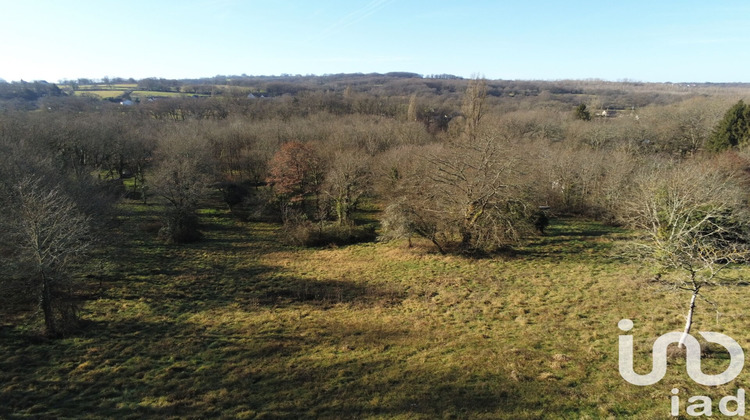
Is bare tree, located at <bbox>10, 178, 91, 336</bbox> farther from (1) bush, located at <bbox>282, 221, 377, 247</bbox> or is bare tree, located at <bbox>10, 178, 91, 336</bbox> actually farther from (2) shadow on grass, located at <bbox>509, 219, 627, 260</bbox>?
(2) shadow on grass, located at <bbox>509, 219, 627, 260</bbox>

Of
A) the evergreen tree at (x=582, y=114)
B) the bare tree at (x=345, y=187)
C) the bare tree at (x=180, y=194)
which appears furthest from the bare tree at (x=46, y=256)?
the evergreen tree at (x=582, y=114)

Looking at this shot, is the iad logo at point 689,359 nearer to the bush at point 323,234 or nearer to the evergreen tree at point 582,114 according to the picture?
the bush at point 323,234

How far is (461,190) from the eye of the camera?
78.7 feet

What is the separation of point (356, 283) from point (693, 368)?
1484 cm

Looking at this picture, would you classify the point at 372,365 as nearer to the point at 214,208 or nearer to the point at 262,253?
the point at 262,253

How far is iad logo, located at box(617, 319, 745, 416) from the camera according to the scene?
923cm

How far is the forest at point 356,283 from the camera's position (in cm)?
1085

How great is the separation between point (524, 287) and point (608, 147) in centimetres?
3951

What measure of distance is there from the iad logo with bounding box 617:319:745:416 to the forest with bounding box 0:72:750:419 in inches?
11.2

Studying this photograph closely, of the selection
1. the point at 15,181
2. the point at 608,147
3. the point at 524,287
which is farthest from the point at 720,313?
the point at 608,147

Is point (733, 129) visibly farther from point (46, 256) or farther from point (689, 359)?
point (46, 256)

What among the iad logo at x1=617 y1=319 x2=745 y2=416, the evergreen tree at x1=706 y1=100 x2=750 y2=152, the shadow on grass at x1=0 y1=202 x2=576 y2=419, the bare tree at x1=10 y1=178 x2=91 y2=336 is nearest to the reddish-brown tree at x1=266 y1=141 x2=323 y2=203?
the shadow on grass at x1=0 y1=202 x2=576 y2=419

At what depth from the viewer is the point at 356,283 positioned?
20859 millimetres

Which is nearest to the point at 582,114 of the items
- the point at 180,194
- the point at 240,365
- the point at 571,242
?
the point at 571,242
